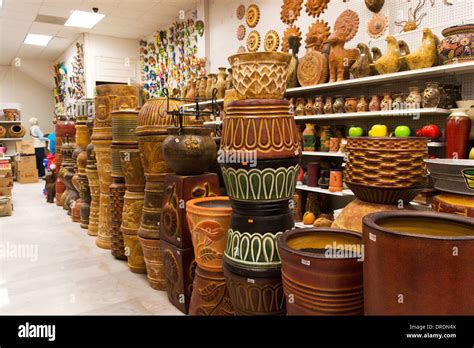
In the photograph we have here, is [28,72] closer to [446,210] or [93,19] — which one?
[93,19]

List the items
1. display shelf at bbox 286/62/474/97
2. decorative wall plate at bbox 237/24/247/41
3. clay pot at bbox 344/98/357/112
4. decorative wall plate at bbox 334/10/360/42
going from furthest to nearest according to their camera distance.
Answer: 1. decorative wall plate at bbox 237/24/247/41
2. decorative wall plate at bbox 334/10/360/42
3. clay pot at bbox 344/98/357/112
4. display shelf at bbox 286/62/474/97

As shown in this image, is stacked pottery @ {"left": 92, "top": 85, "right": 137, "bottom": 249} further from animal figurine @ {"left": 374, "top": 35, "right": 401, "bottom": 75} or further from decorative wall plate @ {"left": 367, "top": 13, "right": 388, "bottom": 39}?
decorative wall plate @ {"left": 367, "top": 13, "right": 388, "bottom": 39}

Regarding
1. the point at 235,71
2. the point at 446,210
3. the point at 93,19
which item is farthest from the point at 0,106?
the point at 446,210

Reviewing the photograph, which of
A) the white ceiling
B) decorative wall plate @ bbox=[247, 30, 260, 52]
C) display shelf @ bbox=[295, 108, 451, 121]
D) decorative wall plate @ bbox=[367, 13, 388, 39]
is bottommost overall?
display shelf @ bbox=[295, 108, 451, 121]

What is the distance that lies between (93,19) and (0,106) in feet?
20.9

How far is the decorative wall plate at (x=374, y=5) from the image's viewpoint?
12.0ft

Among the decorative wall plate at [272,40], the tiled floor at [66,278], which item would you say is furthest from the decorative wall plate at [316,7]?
the tiled floor at [66,278]

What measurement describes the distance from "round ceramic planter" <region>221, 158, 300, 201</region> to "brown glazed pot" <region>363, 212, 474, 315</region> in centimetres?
62

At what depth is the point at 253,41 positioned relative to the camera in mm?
5480

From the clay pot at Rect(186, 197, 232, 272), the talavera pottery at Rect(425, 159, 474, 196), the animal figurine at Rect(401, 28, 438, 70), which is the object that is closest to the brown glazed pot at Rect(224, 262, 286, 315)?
the clay pot at Rect(186, 197, 232, 272)

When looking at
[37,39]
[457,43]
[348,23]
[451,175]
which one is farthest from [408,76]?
[37,39]

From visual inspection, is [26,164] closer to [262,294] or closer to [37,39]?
[37,39]

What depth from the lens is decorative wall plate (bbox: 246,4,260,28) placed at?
5.43m

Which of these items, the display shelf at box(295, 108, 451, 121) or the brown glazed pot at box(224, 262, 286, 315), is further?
the display shelf at box(295, 108, 451, 121)
